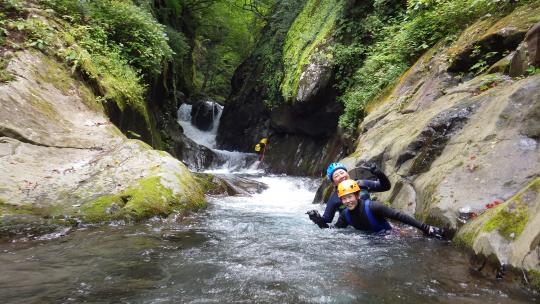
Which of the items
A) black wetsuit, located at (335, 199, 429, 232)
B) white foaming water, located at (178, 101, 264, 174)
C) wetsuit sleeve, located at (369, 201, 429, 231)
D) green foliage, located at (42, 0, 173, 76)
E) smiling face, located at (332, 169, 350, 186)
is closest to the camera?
wetsuit sleeve, located at (369, 201, 429, 231)

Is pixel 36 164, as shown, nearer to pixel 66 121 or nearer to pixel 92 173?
pixel 92 173

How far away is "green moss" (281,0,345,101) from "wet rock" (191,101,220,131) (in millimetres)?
8986

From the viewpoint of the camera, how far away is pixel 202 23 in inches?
951

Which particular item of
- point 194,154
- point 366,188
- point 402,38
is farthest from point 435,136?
point 194,154

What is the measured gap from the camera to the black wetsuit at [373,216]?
5.18 meters

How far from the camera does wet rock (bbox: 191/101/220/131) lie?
2575cm

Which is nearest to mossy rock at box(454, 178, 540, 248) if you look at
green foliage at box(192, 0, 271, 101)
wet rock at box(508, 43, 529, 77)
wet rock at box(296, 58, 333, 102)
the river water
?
the river water

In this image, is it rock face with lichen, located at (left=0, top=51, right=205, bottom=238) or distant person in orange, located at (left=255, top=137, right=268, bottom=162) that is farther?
distant person in orange, located at (left=255, top=137, right=268, bottom=162)

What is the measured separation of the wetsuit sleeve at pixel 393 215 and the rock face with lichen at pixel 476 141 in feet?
0.81

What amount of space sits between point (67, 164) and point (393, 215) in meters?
4.99

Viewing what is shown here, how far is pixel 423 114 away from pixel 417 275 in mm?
3966

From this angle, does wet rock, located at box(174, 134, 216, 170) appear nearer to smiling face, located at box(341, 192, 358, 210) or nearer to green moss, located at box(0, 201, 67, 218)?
green moss, located at box(0, 201, 67, 218)

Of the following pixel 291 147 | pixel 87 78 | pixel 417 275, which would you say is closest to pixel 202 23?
pixel 291 147

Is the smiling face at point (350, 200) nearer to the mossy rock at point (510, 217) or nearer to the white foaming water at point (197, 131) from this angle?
the mossy rock at point (510, 217)
